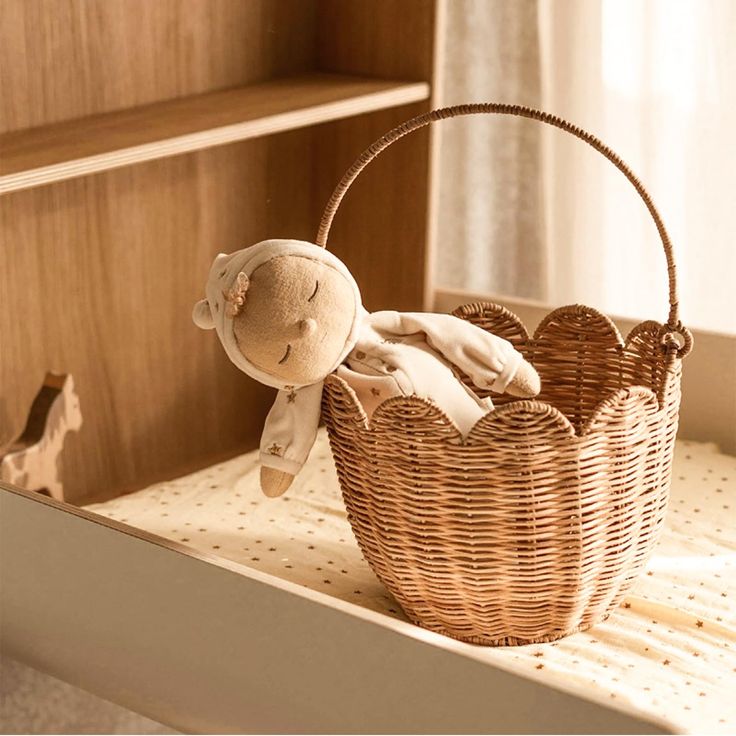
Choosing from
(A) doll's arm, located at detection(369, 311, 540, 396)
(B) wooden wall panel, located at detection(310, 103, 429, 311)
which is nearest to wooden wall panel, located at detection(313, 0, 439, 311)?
(B) wooden wall panel, located at detection(310, 103, 429, 311)

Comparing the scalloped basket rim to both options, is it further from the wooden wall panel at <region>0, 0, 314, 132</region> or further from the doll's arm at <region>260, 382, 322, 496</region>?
the wooden wall panel at <region>0, 0, 314, 132</region>

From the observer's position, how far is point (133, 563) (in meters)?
0.77

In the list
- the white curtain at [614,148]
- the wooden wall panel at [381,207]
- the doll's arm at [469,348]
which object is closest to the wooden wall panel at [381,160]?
the wooden wall panel at [381,207]

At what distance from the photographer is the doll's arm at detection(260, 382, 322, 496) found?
1.02 meters

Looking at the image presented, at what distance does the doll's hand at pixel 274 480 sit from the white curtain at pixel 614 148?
106cm

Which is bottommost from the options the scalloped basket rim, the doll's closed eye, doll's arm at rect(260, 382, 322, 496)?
doll's arm at rect(260, 382, 322, 496)

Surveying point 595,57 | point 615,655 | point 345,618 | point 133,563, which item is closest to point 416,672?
point 345,618

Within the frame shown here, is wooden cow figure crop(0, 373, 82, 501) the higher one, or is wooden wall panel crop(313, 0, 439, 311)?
wooden wall panel crop(313, 0, 439, 311)

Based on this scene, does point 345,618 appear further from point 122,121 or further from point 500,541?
point 122,121

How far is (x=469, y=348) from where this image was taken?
3.48ft

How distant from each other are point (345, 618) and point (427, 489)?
304 millimetres

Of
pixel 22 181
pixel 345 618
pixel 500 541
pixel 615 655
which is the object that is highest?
pixel 22 181

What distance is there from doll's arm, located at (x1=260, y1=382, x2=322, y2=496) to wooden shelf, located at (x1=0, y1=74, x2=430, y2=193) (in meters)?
0.31

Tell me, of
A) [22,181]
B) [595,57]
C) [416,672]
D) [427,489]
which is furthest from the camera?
[595,57]
